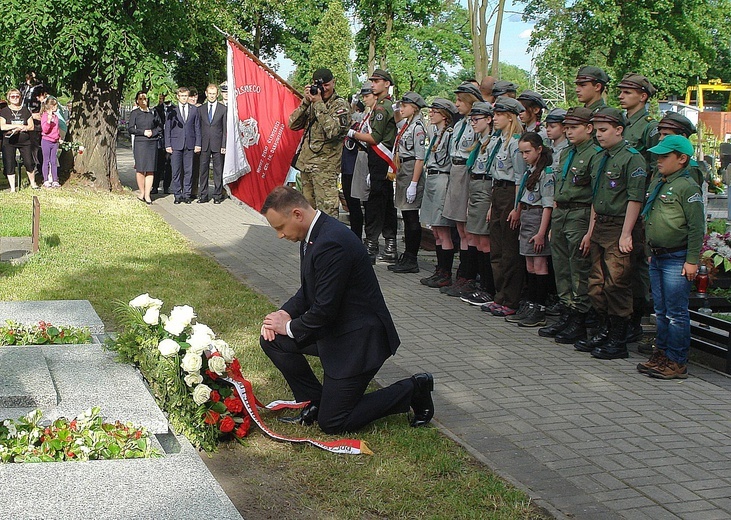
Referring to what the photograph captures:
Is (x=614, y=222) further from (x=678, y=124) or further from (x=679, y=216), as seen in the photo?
(x=678, y=124)

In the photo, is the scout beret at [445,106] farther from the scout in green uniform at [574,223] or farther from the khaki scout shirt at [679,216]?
the khaki scout shirt at [679,216]

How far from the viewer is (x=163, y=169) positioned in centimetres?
1984

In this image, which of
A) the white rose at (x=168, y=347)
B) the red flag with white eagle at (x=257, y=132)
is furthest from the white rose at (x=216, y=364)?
the red flag with white eagle at (x=257, y=132)

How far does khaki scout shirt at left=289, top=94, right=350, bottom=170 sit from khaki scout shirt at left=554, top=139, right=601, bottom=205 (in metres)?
3.45

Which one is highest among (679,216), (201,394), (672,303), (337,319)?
(679,216)

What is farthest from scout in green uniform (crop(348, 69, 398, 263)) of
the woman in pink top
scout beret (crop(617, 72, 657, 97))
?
the woman in pink top

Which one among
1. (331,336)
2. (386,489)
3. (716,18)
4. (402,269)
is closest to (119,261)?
(402,269)

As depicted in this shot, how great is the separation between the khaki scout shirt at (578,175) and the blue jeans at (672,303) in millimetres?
1004

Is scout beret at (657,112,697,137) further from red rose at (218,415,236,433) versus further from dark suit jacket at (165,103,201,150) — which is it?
dark suit jacket at (165,103,201,150)

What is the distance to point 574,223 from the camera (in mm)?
7906

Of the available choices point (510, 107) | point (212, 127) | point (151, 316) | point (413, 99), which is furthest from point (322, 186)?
point (212, 127)

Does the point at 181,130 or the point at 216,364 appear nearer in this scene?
the point at 216,364

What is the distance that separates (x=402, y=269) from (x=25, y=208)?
23.5ft

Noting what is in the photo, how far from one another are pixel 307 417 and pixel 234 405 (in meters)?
0.54
